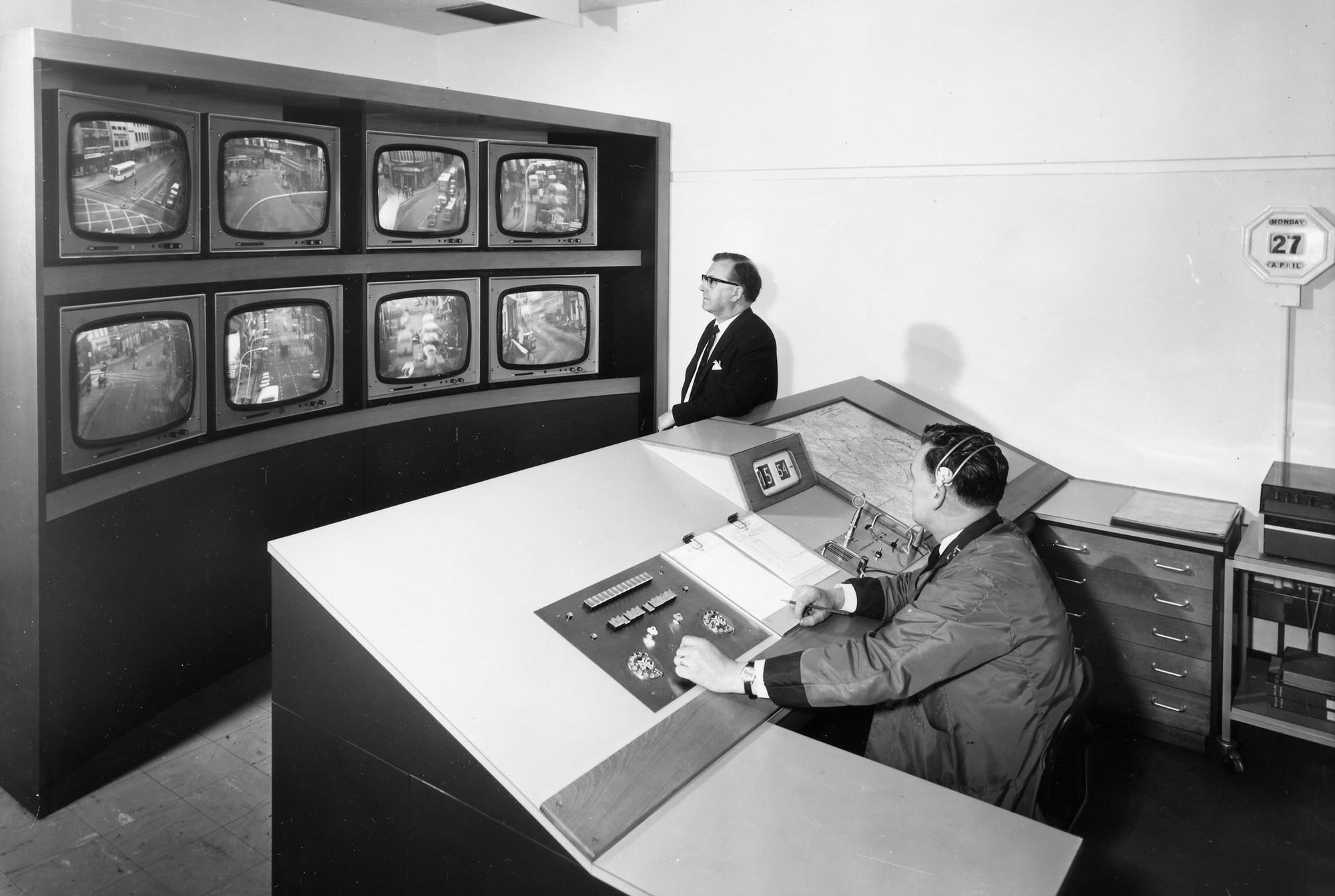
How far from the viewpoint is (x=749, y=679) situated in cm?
177

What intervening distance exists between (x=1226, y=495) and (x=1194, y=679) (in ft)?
2.48

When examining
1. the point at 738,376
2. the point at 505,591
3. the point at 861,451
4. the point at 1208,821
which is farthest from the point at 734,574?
the point at 1208,821

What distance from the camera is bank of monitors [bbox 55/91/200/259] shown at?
2.52 metres

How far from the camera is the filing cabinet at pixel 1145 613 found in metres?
3.01

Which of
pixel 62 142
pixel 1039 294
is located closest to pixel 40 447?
pixel 62 142

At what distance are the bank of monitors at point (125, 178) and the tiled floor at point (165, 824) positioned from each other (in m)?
1.46

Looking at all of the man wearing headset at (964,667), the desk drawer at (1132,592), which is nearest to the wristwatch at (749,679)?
the man wearing headset at (964,667)

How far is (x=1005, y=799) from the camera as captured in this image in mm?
Result: 1841

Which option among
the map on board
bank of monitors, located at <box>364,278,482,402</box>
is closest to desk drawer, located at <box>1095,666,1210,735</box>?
the map on board

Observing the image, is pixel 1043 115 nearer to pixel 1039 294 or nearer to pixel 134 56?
pixel 1039 294

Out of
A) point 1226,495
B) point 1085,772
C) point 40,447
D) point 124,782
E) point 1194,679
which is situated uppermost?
point 40,447

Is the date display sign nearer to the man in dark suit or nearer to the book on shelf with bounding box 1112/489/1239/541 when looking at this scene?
the man in dark suit

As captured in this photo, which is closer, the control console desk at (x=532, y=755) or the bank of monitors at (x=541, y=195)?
the control console desk at (x=532, y=755)

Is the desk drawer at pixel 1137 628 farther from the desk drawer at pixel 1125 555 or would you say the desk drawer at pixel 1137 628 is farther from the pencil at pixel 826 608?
the pencil at pixel 826 608
